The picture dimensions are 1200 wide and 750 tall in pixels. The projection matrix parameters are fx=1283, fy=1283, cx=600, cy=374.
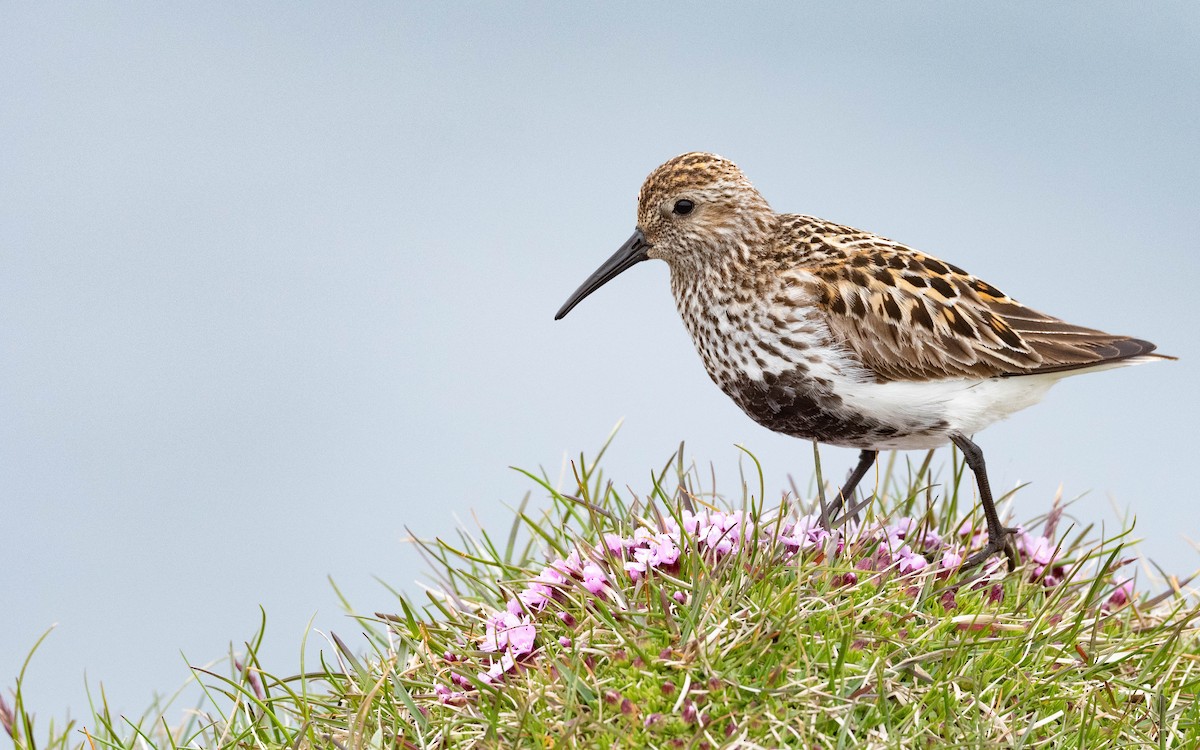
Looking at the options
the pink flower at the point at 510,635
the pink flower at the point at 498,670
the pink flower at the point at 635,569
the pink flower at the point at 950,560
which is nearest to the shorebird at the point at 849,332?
the pink flower at the point at 950,560

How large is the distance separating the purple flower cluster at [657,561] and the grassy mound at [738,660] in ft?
0.04

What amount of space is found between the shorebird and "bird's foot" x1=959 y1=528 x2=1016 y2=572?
0.03 ft

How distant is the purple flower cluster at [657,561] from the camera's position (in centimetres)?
567

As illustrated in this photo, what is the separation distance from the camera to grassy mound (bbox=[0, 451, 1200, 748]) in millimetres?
5113

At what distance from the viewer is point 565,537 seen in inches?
260

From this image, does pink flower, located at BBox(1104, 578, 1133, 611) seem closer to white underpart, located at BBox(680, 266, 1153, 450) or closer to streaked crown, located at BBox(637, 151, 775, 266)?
white underpart, located at BBox(680, 266, 1153, 450)

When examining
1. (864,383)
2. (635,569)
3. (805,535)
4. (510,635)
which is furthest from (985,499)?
(510,635)

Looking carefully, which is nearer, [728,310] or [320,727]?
[320,727]

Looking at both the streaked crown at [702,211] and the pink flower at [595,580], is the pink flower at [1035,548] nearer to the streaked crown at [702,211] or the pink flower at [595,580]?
the streaked crown at [702,211]

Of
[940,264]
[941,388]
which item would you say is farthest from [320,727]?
[940,264]

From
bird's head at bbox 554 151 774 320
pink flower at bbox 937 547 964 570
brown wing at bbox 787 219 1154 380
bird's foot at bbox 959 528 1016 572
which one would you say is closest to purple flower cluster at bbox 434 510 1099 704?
pink flower at bbox 937 547 964 570

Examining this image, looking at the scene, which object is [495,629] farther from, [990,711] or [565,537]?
[990,711]

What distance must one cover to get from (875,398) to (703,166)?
1.77 meters

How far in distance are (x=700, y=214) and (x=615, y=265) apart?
0.68 meters
